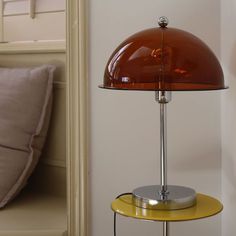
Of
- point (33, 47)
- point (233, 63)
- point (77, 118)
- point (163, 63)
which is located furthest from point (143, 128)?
point (33, 47)

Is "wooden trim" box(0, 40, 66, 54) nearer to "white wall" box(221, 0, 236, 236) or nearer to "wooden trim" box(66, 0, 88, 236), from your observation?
"wooden trim" box(66, 0, 88, 236)

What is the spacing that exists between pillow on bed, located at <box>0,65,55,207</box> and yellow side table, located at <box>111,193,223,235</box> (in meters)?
0.61

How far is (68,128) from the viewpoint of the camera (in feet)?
5.19

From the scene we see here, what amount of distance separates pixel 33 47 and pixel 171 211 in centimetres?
105

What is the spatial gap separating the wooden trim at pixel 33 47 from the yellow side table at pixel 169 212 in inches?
33.1

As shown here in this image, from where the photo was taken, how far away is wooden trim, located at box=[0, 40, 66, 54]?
1956 mm

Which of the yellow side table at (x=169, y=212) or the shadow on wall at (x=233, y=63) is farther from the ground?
the shadow on wall at (x=233, y=63)

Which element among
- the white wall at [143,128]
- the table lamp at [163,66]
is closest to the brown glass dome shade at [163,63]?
the table lamp at [163,66]

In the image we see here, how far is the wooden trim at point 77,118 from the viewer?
1554 mm

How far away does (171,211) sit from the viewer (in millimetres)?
1212

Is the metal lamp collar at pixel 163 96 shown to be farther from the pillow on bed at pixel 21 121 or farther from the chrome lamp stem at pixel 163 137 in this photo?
the pillow on bed at pixel 21 121

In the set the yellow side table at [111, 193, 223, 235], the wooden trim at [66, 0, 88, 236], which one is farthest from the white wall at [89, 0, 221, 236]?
the yellow side table at [111, 193, 223, 235]

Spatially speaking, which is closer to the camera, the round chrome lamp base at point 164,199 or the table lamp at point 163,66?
the table lamp at point 163,66

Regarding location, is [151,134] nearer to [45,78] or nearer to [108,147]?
[108,147]
